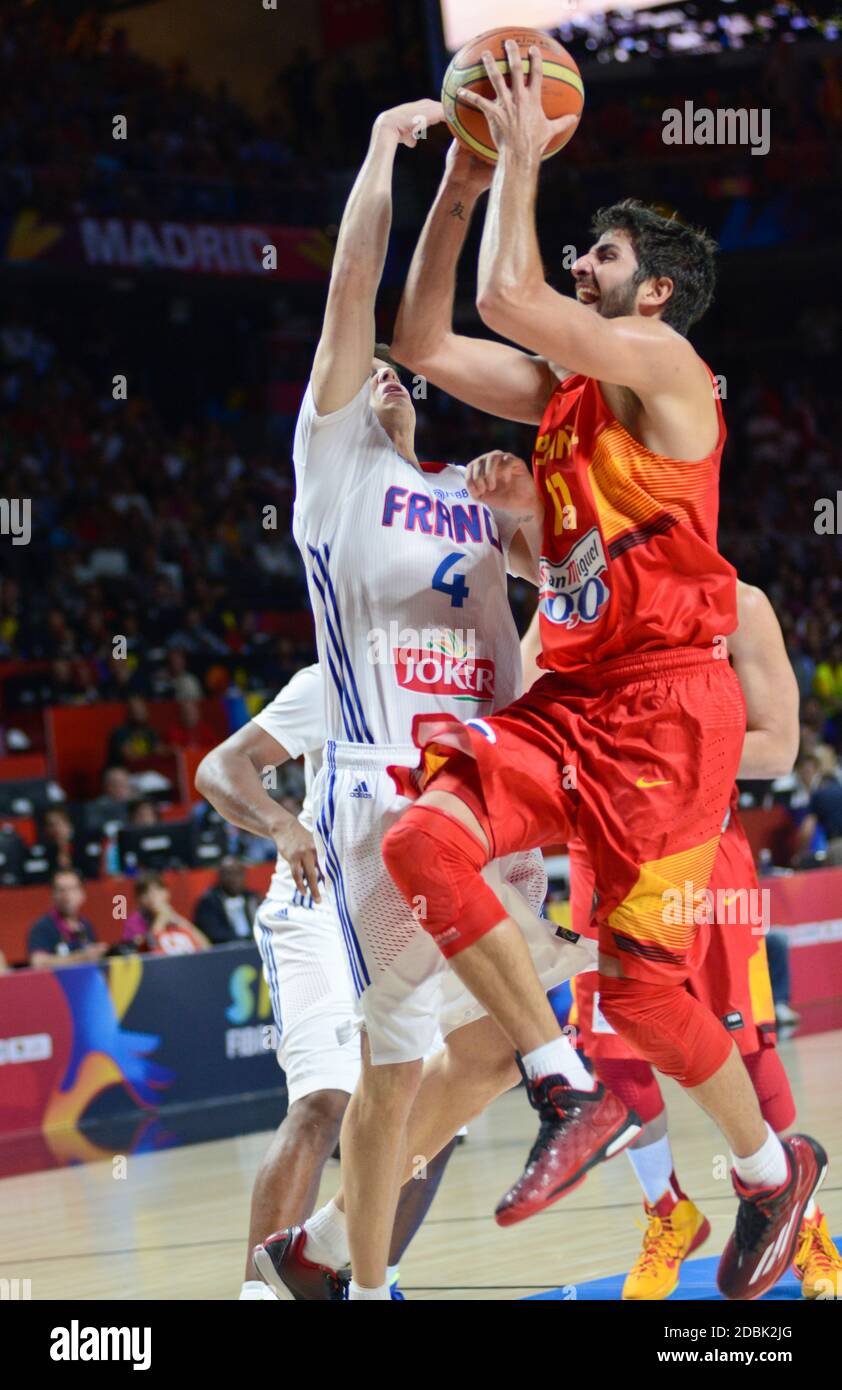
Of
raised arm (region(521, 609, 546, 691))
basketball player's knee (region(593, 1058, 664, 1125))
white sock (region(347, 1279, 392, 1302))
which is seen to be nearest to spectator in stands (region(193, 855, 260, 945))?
basketball player's knee (region(593, 1058, 664, 1125))

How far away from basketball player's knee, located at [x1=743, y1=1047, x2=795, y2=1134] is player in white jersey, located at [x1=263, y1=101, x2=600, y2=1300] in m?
0.93

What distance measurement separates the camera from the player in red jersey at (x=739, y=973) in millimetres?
4887

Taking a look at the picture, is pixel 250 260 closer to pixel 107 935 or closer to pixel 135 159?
pixel 135 159

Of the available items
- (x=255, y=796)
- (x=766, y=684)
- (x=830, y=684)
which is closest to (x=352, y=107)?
(x=830, y=684)

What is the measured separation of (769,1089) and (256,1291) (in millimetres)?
1609

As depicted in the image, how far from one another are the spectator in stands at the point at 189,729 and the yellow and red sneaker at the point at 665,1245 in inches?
354

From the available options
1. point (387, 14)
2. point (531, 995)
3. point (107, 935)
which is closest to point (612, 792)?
point (531, 995)

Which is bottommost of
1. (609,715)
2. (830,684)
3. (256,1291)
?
(256,1291)

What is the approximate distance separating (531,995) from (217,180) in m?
17.1

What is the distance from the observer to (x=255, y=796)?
4906 millimetres

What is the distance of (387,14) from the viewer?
20812 millimetres

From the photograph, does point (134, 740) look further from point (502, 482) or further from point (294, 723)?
point (502, 482)

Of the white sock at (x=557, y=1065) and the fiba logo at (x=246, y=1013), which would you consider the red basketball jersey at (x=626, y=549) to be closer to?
the white sock at (x=557, y=1065)

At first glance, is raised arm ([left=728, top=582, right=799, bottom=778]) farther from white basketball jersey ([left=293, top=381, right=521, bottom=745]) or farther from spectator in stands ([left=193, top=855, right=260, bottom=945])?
spectator in stands ([left=193, top=855, right=260, bottom=945])
